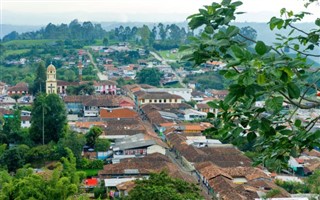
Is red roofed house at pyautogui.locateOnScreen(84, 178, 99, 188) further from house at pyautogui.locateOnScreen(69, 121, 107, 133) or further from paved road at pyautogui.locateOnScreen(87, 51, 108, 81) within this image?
paved road at pyautogui.locateOnScreen(87, 51, 108, 81)

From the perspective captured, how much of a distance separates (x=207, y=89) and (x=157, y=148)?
15.9m

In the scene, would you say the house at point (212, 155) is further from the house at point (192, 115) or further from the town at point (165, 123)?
the house at point (192, 115)

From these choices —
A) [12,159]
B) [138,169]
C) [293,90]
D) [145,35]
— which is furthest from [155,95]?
[293,90]

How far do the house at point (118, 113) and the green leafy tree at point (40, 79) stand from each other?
528 centimetres

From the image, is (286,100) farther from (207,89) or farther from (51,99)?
(207,89)

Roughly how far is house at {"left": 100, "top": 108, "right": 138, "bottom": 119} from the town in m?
0.04

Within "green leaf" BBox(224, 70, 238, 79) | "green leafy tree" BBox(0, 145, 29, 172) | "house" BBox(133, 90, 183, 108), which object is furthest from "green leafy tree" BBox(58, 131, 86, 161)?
"green leaf" BBox(224, 70, 238, 79)

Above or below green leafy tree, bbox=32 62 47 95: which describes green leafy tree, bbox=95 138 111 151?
below

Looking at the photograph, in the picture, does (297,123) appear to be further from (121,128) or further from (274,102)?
(121,128)

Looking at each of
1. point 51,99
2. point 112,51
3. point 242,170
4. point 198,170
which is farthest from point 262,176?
point 112,51

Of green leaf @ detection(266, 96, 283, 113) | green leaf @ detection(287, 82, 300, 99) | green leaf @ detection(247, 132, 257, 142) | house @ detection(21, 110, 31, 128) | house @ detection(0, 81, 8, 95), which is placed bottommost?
house @ detection(0, 81, 8, 95)

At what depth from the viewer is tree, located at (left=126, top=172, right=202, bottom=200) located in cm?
898

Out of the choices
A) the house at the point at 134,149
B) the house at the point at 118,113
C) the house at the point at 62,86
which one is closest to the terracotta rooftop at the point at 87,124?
the house at the point at 118,113

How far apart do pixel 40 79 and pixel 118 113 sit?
641cm
